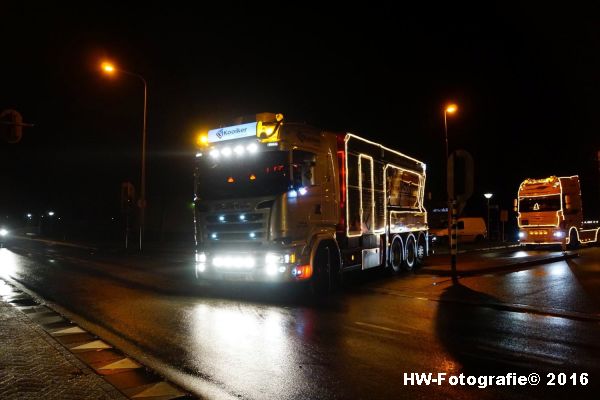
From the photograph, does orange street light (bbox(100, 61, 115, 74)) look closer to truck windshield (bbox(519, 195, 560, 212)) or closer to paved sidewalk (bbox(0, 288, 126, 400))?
paved sidewalk (bbox(0, 288, 126, 400))

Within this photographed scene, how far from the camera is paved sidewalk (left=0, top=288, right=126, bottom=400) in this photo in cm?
498

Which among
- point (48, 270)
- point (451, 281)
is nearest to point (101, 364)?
point (451, 281)

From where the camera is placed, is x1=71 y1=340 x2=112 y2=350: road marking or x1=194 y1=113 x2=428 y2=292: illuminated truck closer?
x1=71 y1=340 x2=112 y2=350: road marking

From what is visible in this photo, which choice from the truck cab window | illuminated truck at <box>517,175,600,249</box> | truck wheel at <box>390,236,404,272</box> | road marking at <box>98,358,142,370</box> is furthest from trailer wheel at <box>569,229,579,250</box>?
road marking at <box>98,358,142,370</box>

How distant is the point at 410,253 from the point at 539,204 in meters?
12.7

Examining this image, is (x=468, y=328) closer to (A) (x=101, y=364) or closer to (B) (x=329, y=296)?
(B) (x=329, y=296)

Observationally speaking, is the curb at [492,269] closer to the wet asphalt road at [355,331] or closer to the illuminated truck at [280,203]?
the wet asphalt road at [355,331]

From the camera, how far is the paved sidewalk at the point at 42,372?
4977 millimetres

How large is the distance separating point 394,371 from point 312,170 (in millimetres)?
5787

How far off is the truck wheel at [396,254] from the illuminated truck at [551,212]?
1312 cm

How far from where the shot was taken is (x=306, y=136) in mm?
10930

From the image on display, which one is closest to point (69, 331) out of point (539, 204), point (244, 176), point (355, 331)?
point (355, 331)

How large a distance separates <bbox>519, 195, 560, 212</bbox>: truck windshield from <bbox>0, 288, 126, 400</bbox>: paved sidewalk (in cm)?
2379

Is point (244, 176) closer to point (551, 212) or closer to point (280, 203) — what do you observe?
point (280, 203)
